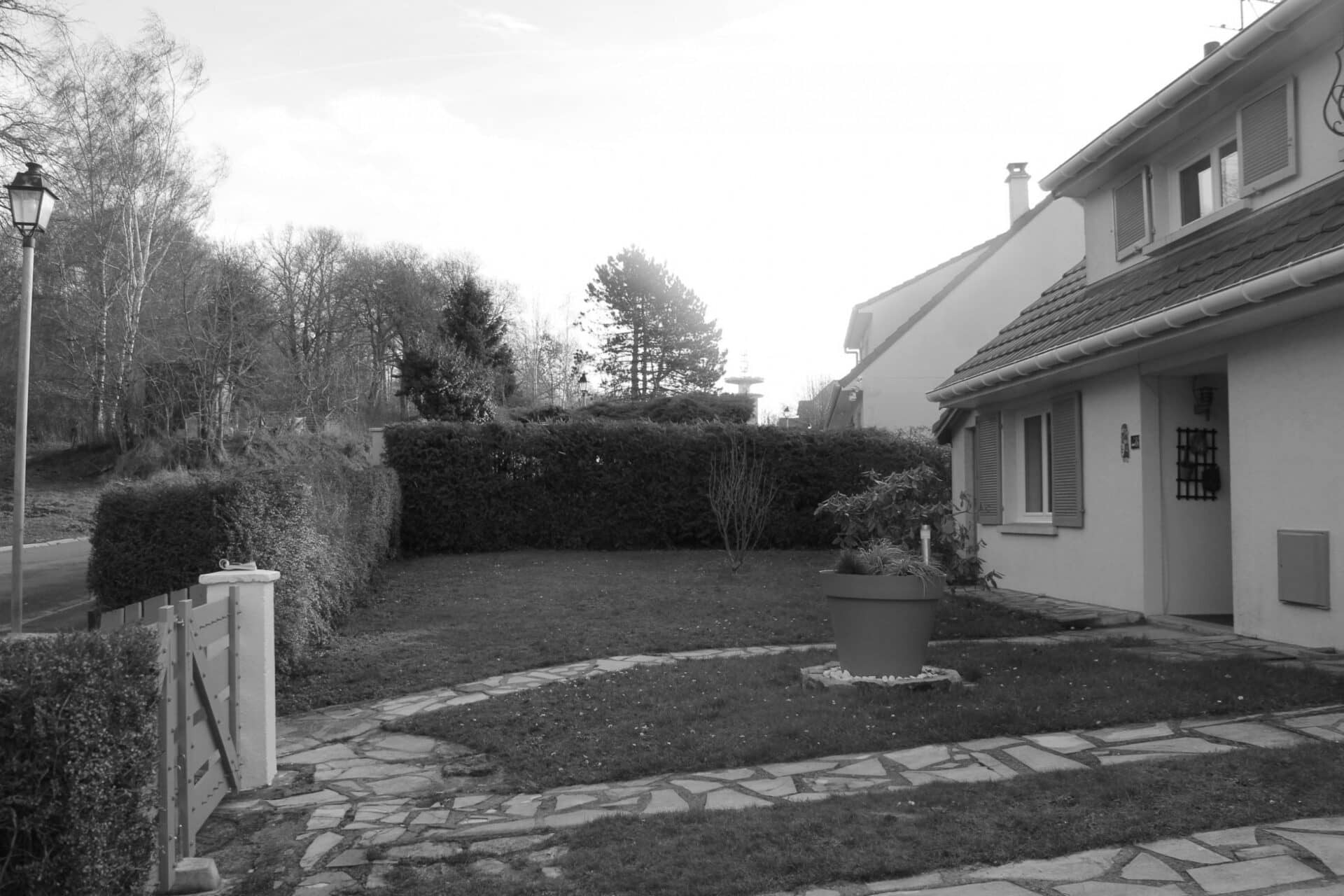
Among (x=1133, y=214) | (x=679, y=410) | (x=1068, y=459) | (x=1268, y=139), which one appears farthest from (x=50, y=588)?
(x=679, y=410)

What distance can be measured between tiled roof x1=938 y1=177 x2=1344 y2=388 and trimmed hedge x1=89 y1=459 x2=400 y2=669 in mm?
7633

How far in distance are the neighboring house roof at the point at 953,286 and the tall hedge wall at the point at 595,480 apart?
21.3ft

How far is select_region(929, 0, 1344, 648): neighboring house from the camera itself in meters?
7.30

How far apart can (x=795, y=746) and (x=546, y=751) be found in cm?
145

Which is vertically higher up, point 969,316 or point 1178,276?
point 969,316

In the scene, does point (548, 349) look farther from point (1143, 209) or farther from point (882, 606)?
point (882, 606)

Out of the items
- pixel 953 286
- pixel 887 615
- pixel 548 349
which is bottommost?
pixel 887 615

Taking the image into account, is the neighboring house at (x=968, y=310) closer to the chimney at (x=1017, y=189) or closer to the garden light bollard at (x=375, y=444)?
the chimney at (x=1017, y=189)

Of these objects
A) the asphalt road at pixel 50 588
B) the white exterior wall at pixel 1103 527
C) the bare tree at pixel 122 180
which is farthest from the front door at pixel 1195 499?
the bare tree at pixel 122 180

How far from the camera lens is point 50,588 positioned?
1458 centimetres

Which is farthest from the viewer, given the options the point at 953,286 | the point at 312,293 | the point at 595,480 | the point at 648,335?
the point at 648,335

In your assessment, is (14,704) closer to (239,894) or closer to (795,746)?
(239,894)

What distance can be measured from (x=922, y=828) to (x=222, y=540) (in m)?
6.30

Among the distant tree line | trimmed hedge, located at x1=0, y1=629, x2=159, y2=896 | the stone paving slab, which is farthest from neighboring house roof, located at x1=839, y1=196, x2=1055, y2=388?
trimmed hedge, located at x1=0, y1=629, x2=159, y2=896
